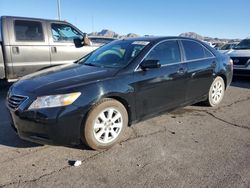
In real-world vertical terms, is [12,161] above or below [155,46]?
below

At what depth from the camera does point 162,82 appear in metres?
4.66

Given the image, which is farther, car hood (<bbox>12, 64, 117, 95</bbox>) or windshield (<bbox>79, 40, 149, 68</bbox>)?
windshield (<bbox>79, 40, 149, 68</bbox>)

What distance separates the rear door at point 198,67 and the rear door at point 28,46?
148 inches

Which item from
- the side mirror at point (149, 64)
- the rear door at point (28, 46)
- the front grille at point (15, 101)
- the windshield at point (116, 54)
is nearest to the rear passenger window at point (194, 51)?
the windshield at point (116, 54)

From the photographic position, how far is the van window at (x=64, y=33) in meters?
7.69

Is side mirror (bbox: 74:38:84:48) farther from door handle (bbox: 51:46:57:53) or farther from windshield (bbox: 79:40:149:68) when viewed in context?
windshield (bbox: 79:40:149:68)

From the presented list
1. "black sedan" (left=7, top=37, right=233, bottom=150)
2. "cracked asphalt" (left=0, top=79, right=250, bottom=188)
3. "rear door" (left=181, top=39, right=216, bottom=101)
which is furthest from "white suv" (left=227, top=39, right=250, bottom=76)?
"cracked asphalt" (left=0, top=79, right=250, bottom=188)

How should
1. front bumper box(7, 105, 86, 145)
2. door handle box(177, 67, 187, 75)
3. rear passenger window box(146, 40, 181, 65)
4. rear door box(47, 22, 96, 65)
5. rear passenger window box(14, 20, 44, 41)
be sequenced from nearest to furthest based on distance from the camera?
1. front bumper box(7, 105, 86, 145)
2. rear passenger window box(146, 40, 181, 65)
3. door handle box(177, 67, 187, 75)
4. rear passenger window box(14, 20, 44, 41)
5. rear door box(47, 22, 96, 65)

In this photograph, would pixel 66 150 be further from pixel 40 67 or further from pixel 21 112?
pixel 40 67

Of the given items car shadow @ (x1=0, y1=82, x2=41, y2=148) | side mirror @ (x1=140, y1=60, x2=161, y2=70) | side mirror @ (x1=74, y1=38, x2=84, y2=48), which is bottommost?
car shadow @ (x1=0, y1=82, x2=41, y2=148)

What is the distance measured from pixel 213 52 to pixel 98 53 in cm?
244

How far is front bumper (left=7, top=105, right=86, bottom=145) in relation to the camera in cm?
355

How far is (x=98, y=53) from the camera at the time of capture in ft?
17.4

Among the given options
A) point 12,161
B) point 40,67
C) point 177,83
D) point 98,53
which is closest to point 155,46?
point 177,83
